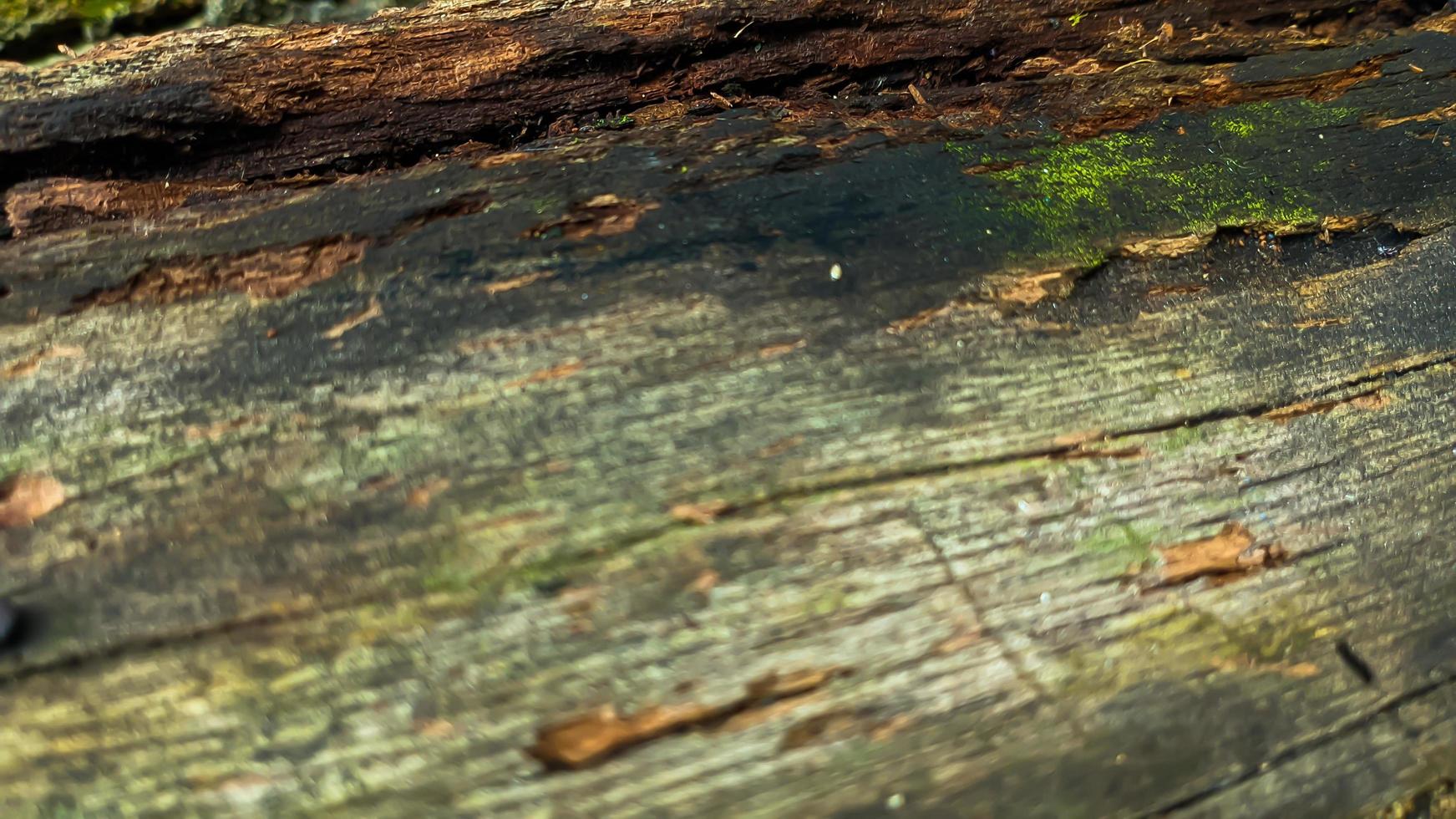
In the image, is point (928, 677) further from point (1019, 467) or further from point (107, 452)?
point (107, 452)

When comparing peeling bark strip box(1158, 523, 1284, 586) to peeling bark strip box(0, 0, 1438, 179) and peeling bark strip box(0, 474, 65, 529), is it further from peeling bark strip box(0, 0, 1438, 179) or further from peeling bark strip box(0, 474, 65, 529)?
peeling bark strip box(0, 474, 65, 529)

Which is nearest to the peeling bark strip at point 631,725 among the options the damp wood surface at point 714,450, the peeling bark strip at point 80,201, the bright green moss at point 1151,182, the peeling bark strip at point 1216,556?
the damp wood surface at point 714,450

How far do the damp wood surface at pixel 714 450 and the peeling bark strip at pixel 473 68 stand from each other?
1 cm

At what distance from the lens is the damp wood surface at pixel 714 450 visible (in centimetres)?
119

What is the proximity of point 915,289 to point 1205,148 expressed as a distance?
2.57 feet

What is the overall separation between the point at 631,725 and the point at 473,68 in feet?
4.82

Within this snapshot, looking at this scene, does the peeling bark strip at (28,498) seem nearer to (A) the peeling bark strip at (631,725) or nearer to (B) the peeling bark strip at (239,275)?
(B) the peeling bark strip at (239,275)

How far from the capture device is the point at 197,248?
5.00ft

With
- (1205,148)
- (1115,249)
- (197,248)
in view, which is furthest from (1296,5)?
(197,248)

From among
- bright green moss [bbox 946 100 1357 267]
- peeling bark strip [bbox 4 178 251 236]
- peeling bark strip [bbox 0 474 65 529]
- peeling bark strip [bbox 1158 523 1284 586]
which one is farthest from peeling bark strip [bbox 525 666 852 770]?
peeling bark strip [bbox 4 178 251 236]

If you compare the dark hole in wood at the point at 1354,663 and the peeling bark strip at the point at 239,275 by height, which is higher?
the peeling bark strip at the point at 239,275

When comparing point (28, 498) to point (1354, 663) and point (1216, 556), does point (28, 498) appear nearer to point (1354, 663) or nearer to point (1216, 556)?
point (1216, 556)

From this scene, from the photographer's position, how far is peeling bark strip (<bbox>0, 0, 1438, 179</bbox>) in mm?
1774

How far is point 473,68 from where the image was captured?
195 centimetres
